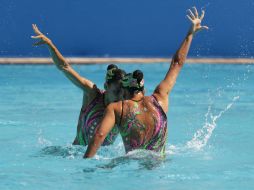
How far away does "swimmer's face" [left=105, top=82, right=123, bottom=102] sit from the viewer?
5.20 metres

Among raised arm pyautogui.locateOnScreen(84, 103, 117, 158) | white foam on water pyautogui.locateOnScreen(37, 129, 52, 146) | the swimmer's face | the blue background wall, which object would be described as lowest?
raised arm pyautogui.locateOnScreen(84, 103, 117, 158)

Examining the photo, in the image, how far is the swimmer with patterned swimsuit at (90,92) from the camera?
5.19m

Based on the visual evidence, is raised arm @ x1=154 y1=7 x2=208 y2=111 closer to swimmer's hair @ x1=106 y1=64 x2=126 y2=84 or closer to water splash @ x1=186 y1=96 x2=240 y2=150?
swimmer's hair @ x1=106 y1=64 x2=126 y2=84

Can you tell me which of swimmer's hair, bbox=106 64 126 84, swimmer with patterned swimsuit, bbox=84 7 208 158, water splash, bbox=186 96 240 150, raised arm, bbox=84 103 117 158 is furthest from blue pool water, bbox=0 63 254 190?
swimmer's hair, bbox=106 64 126 84

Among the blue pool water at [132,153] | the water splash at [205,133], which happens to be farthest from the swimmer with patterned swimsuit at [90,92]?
the water splash at [205,133]

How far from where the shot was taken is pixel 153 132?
4.96 meters

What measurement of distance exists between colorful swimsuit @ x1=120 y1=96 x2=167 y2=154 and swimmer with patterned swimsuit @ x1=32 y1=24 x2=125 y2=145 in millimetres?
358

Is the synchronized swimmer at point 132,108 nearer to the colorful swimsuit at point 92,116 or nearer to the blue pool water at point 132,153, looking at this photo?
the colorful swimsuit at point 92,116

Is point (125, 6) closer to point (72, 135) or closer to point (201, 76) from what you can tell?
point (201, 76)

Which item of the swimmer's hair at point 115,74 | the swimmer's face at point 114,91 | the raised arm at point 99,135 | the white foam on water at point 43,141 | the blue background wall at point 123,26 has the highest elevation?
the blue background wall at point 123,26

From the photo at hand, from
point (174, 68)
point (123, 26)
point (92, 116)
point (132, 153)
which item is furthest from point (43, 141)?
point (123, 26)

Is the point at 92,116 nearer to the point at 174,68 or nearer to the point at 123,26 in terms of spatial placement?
the point at 174,68

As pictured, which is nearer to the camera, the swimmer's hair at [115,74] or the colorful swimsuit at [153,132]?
the colorful swimsuit at [153,132]

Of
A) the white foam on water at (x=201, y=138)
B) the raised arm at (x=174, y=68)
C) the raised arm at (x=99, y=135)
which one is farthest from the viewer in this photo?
the white foam on water at (x=201, y=138)
